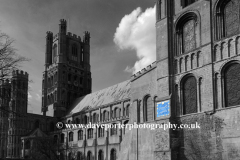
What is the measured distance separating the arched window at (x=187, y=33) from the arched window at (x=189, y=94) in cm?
276

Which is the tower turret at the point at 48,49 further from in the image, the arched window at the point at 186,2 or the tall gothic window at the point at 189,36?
the tall gothic window at the point at 189,36

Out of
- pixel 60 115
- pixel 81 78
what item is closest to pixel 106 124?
pixel 60 115

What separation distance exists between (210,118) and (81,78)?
6749 centimetres

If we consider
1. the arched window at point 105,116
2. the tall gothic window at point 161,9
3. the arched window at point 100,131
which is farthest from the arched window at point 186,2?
the arched window at point 100,131

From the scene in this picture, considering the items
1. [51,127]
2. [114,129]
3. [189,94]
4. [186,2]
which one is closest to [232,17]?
[186,2]

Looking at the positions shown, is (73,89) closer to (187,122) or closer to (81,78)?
(81,78)

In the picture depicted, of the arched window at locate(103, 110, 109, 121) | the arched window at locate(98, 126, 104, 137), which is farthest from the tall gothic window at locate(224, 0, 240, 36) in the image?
the arched window at locate(103, 110, 109, 121)

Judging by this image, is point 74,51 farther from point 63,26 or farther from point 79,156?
point 79,156

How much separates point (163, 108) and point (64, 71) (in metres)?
60.3

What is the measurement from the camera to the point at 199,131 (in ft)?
93.7

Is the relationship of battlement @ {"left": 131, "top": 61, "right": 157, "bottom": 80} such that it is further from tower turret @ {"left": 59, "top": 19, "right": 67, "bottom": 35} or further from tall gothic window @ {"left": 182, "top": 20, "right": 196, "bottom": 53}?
tower turret @ {"left": 59, "top": 19, "right": 67, "bottom": 35}

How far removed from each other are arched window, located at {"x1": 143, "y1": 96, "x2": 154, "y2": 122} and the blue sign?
2263 mm

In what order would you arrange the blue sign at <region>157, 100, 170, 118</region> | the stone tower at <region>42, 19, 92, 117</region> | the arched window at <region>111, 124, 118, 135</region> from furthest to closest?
the stone tower at <region>42, 19, 92, 117</region> → the arched window at <region>111, 124, 118, 135</region> → the blue sign at <region>157, 100, 170, 118</region>

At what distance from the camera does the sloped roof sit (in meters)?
67.3
